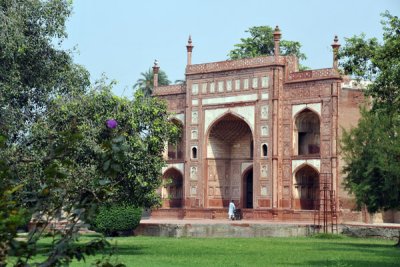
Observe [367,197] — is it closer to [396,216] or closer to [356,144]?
[356,144]

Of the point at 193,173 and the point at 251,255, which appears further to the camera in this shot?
the point at 193,173

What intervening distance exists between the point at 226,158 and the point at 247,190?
1895 millimetres

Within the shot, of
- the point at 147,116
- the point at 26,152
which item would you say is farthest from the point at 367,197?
the point at 26,152

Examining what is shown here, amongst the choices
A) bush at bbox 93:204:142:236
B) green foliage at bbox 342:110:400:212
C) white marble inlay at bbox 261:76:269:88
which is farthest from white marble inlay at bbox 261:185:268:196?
green foliage at bbox 342:110:400:212

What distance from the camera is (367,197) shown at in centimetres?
2770

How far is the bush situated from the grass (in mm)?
3466

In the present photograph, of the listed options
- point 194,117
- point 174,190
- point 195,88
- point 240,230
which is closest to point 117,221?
point 240,230

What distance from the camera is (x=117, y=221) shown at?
32406mm

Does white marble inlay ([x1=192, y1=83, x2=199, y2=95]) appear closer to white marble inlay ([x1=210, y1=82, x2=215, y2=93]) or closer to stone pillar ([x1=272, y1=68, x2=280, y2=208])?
white marble inlay ([x1=210, y1=82, x2=215, y2=93])

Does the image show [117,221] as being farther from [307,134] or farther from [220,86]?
[220,86]

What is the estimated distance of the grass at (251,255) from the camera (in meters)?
19.1

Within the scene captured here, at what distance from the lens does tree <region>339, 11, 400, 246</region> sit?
19.3 m

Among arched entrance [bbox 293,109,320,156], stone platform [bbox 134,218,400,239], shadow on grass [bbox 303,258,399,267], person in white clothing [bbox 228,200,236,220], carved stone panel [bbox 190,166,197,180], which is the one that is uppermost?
arched entrance [bbox 293,109,320,156]

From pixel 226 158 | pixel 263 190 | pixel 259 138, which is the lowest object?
pixel 263 190
